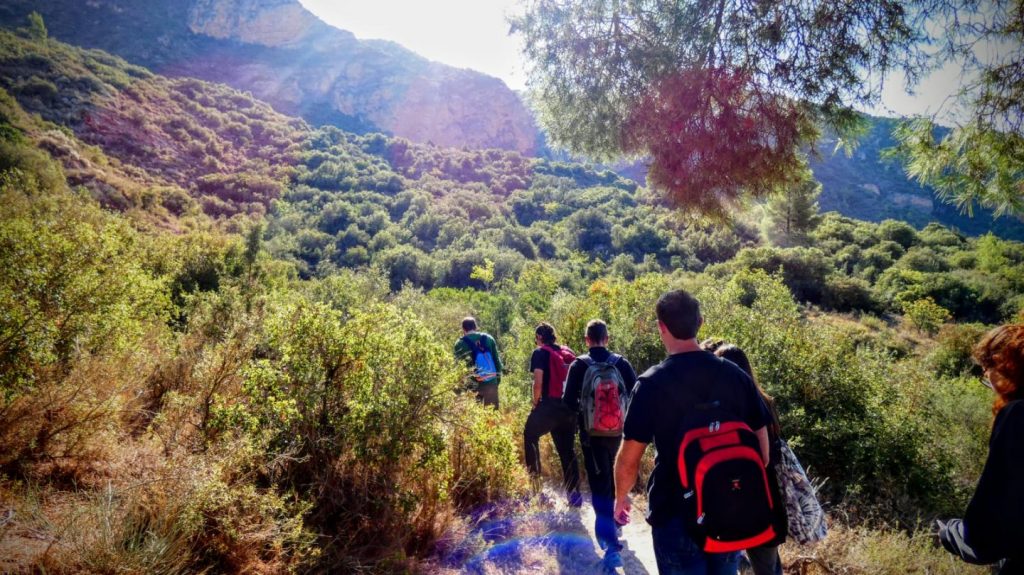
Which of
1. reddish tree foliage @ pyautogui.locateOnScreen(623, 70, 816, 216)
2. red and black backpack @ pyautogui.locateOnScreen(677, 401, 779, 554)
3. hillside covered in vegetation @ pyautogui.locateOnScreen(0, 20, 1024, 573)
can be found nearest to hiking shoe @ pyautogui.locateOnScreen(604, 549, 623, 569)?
hillside covered in vegetation @ pyautogui.locateOnScreen(0, 20, 1024, 573)

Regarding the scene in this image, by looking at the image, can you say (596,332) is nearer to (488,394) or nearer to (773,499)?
(773,499)

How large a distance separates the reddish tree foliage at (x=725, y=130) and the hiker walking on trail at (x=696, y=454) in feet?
4.12

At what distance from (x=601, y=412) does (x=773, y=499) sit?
56.9 inches

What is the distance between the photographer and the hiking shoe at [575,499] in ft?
13.3

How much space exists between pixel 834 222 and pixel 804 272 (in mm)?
17317

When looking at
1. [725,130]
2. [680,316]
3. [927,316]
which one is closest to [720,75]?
[725,130]

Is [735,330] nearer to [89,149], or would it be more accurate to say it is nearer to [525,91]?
[525,91]

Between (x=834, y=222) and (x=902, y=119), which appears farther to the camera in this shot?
(x=834, y=222)

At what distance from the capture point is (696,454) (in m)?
1.72

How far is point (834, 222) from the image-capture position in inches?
1518

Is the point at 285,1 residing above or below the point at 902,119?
above

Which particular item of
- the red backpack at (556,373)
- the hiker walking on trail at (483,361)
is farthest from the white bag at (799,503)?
the hiker walking on trail at (483,361)

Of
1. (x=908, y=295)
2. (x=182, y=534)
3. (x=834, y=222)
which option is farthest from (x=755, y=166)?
Result: (x=834, y=222)

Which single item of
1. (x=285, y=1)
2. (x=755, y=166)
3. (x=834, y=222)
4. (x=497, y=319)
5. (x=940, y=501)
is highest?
(x=285, y=1)
